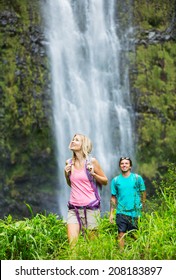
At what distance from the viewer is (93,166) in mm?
5535

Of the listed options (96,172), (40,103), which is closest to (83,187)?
(96,172)

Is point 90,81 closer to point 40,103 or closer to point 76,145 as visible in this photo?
point 40,103

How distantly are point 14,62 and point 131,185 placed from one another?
13.1 m

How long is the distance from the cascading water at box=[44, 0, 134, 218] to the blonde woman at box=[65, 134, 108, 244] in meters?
12.4

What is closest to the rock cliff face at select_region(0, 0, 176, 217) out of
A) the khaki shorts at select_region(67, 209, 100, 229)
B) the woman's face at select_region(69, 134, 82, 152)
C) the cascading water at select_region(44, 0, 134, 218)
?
the cascading water at select_region(44, 0, 134, 218)

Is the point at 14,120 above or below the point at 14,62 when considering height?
below

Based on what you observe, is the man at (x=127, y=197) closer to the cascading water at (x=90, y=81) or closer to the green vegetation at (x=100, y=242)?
the green vegetation at (x=100, y=242)

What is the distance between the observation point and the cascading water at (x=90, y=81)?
60.6ft

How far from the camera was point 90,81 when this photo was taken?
19125 millimetres

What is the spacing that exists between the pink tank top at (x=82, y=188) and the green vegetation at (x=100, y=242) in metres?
0.32

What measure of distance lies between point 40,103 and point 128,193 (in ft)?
42.3

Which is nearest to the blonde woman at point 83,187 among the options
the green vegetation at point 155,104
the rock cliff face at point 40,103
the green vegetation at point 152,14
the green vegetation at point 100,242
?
the green vegetation at point 100,242

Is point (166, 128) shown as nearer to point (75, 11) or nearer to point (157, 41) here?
point (157, 41)
